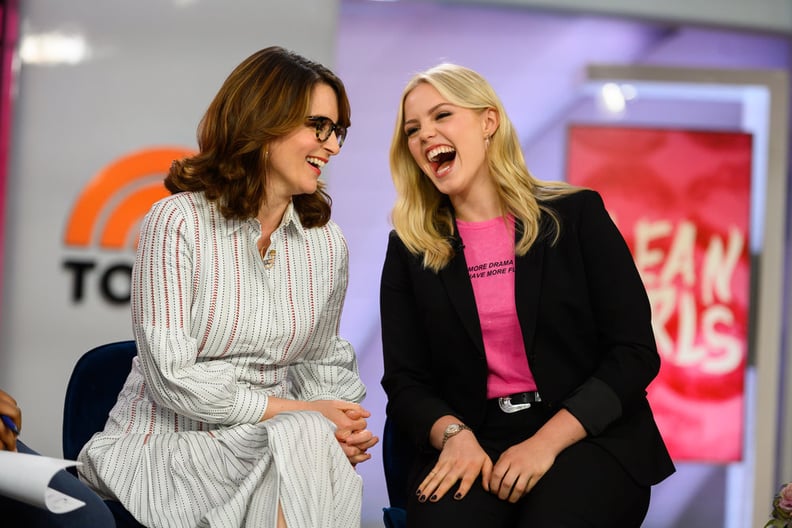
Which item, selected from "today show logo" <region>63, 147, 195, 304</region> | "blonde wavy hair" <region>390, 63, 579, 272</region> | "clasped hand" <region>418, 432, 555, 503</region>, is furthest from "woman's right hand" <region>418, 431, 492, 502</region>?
"today show logo" <region>63, 147, 195, 304</region>

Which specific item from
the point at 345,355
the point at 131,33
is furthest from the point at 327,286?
the point at 131,33

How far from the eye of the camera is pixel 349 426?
228 cm

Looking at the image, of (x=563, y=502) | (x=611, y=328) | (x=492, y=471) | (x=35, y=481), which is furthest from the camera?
(x=611, y=328)

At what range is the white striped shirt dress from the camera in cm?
205

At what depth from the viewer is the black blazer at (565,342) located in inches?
91.2

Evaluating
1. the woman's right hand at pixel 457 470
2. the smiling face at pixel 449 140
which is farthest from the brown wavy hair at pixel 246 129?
the woman's right hand at pixel 457 470

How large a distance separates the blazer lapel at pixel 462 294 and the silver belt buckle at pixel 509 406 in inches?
5.3

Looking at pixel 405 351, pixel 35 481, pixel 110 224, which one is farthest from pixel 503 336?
pixel 110 224

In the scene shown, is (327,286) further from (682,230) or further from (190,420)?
(682,230)

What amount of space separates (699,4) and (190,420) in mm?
3795

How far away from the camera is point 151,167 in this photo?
441 cm

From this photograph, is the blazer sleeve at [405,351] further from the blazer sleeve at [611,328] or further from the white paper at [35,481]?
the white paper at [35,481]

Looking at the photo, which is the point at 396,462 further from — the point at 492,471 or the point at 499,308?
the point at 499,308

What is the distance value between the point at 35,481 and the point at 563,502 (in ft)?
3.84
